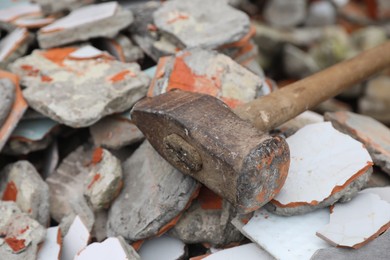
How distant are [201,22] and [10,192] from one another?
143 cm

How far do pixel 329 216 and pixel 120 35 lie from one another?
1.72m

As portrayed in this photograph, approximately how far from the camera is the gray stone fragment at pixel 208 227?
79.6 inches

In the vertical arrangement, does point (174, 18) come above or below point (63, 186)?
above

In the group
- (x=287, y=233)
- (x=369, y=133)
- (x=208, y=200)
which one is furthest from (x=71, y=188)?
(x=369, y=133)

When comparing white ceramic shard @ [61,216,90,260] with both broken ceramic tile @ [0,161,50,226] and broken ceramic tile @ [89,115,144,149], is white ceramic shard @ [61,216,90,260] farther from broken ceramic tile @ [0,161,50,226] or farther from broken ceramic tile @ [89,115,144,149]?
broken ceramic tile @ [89,115,144,149]

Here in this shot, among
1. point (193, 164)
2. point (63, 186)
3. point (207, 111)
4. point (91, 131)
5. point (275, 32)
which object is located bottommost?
point (275, 32)

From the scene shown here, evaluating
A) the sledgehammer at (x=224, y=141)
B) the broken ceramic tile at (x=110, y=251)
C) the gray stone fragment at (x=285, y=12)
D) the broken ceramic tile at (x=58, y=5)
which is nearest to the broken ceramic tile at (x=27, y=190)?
the broken ceramic tile at (x=110, y=251)

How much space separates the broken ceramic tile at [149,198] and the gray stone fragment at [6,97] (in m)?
0.67

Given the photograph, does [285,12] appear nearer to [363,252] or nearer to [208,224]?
[208,224]

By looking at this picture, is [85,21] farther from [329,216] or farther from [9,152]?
[329,216]

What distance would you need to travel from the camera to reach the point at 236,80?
7.81 feet

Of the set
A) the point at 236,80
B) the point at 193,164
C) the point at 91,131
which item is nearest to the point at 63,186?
the point at 91,131

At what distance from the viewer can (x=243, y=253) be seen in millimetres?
1899

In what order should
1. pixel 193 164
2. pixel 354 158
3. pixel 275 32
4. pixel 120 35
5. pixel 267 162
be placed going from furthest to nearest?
pixel 275 32
pixel 120 35
pixel 354 158
pixel 193 164
pixel 267 162
